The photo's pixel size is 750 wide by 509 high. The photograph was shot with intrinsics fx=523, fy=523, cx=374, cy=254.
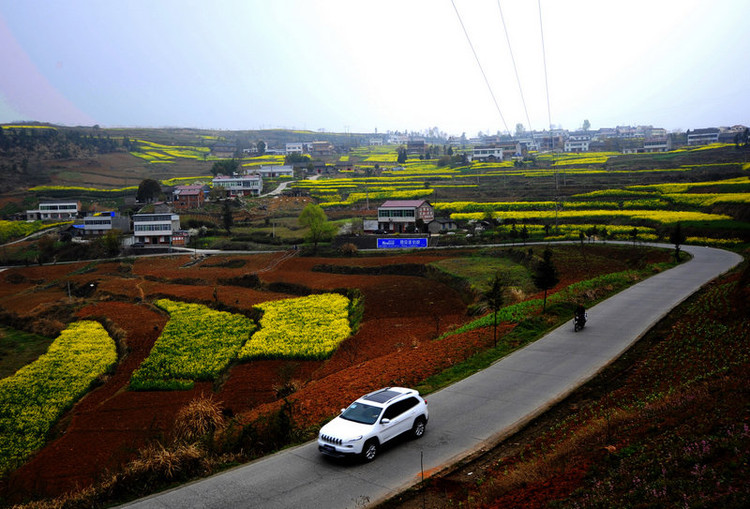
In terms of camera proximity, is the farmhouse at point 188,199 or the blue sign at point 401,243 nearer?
the blue sign at point 401,243

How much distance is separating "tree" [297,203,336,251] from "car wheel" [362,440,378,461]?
5583 cm

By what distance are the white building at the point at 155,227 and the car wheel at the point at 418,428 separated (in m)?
72.4

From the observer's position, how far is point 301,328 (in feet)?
110

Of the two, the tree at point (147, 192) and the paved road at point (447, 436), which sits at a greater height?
the tree at point (147, 192)

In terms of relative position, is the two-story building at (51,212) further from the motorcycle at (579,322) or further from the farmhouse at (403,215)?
the motorcycle at (579,322)

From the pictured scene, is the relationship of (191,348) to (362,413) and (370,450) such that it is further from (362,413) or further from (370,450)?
(370,450)

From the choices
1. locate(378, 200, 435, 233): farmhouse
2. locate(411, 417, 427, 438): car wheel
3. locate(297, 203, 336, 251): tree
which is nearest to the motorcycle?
locate(411, 417, 427, 438): car wheel

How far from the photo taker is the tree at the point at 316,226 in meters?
68.2

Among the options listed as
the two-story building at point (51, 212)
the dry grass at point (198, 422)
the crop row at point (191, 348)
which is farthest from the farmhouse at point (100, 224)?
the dry grass at point (198, 422)

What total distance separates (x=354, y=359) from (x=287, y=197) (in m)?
84.4

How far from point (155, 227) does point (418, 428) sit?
243 ft

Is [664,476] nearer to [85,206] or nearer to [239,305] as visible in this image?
[239,305]

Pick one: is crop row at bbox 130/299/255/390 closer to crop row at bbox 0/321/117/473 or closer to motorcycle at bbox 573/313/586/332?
crop row at bbox 0/321/117/473

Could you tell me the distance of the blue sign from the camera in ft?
210
